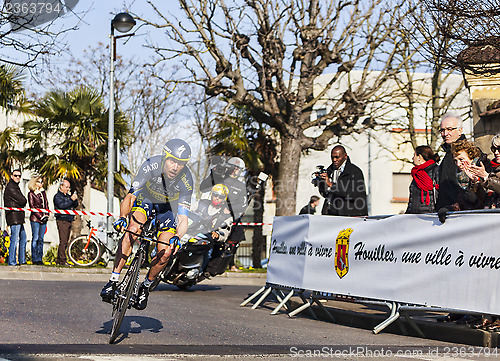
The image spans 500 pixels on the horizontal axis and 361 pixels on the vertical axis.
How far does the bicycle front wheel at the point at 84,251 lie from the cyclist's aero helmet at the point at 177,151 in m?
11.0

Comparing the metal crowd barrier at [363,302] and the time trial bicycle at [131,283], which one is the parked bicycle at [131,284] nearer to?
the time trial bicycle at [131,283]

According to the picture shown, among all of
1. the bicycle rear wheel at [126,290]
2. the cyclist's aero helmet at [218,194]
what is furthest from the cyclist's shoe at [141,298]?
the cyclist's aero helmet at [218,194]

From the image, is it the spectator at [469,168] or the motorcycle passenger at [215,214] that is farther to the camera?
the motorcycle passenger at [215,214]

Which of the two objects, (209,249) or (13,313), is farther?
(209,249)

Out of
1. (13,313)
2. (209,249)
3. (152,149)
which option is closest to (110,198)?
(209,249)

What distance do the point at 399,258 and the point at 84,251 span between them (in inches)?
440

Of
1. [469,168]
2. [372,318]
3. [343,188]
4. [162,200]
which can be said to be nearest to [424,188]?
[343,188]

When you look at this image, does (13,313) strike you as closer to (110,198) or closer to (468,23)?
(468,23)

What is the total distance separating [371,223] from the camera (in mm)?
9055

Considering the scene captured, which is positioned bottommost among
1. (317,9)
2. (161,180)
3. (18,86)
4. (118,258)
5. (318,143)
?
(118,258)

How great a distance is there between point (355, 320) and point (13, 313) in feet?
13.3

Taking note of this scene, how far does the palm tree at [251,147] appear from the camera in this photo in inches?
1101

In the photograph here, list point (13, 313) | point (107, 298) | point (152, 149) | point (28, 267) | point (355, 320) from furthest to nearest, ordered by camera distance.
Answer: point (152, 149), point (28, 267), point (355, 320), point (13, 313), point (107, 298)

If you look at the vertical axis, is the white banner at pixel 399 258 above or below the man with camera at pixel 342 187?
below
